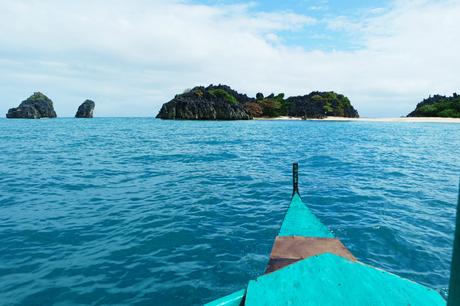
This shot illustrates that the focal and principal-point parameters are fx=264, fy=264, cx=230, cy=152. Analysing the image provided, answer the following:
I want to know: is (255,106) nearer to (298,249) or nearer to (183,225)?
(183,225)

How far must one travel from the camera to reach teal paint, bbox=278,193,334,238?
22.6ft

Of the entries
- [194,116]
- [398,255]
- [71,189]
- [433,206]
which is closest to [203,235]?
[398,255]

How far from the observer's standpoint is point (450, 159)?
940 inches

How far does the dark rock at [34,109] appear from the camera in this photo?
561ft

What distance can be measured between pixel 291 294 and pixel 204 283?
A: 3736 millimetres

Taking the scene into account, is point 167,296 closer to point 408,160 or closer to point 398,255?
point 398,255

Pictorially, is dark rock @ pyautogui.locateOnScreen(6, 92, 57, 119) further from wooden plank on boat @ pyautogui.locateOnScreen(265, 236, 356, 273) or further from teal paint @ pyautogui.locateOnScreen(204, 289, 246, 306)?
teal paint @ pyautogui.locateOnScreen(204, 289, 246, 306)

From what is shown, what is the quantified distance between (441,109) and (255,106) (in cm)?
7967

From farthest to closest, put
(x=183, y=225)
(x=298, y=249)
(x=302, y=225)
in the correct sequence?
(x=183, y=225) < (x=302, y=225) < (x=298, y=249)

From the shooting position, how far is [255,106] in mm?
142625

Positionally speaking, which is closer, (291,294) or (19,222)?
(291,294)

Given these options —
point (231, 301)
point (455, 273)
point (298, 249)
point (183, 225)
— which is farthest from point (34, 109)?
point (455, 273)

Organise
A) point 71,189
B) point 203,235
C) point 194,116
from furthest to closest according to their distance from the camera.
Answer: point 194,116, point 71,189, point 203,235

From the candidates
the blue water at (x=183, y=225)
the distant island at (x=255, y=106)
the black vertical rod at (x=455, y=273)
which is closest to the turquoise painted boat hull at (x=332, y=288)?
the black vertical rod at (x=455, y=273)
